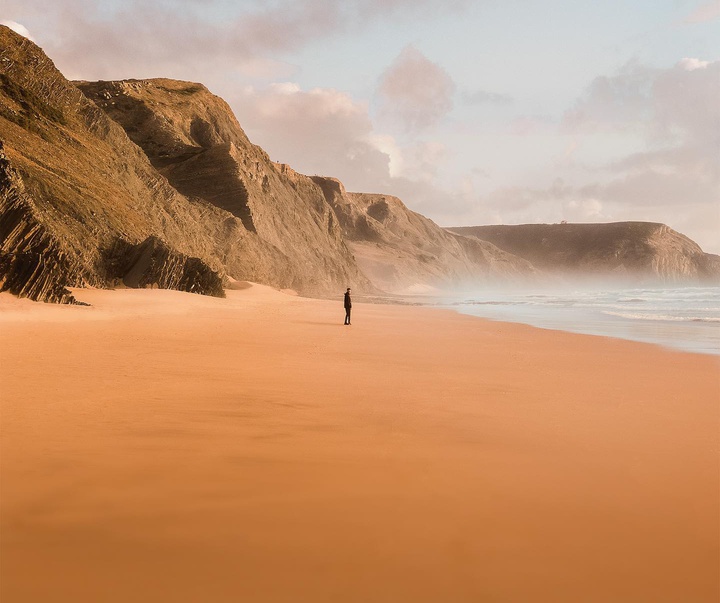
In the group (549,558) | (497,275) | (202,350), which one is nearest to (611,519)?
(549,558)

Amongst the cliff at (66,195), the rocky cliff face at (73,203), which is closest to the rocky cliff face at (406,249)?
the rocky cliff face at (73,203)

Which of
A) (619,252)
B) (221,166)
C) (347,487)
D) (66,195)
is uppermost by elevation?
(619,252)

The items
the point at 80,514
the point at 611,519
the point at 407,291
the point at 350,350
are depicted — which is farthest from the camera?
the point at 407,291

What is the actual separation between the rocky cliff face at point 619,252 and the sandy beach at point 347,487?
17339 centimetres

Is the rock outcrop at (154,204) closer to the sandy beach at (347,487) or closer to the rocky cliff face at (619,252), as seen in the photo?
the sandy beach at (347,487)

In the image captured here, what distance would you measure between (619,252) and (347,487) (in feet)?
603

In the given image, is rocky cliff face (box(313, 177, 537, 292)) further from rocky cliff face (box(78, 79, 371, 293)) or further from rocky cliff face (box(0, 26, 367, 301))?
rocky cliff face (box(0, 26, 367, 301))

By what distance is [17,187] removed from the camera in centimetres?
1320

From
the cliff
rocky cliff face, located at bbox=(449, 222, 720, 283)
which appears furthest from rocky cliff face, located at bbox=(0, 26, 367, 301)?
rocky cliff face, located at bbox=(449, 222, 720, 283)

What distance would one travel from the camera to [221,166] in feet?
149

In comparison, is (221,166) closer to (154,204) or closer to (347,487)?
→ (154,204)

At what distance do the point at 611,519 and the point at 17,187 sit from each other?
14.5m

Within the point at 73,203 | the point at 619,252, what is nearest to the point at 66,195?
the point at 73,203

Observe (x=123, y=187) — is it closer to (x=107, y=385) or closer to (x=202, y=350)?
(x=202, y=350)
